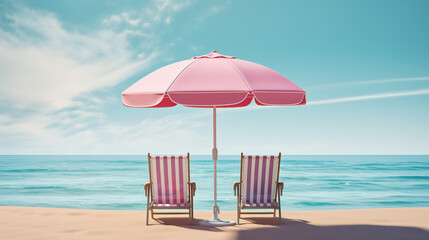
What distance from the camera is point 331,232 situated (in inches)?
193

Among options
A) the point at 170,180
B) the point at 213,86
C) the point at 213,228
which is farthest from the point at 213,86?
the point at 213,228

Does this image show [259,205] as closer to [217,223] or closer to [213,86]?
[217,223]

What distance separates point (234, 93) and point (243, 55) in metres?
29.1

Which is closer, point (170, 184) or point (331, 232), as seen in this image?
point (331, 232)

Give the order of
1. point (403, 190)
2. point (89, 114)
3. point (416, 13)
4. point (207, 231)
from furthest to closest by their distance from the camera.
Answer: point (89, 114) < point (416, 13) < point (403, 190) < point (207, 231)

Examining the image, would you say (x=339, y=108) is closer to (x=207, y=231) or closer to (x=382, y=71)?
(x=382, y=71)

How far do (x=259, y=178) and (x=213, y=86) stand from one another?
1.58 meters

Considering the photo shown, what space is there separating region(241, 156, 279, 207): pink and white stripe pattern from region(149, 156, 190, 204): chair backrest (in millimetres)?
689

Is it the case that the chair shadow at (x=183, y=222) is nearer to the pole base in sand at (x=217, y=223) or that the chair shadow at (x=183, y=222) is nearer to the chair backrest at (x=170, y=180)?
the pole base in sand at (x=217, y=223)

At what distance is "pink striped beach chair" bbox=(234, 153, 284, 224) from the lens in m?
5.37

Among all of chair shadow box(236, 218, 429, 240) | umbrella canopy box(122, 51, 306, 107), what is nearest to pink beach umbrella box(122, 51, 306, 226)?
umbrella canopy box(122, 51, 306, 107)

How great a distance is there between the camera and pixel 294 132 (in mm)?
40094

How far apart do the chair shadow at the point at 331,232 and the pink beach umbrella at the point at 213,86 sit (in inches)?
52.9

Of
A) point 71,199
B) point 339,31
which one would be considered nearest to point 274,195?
point 71,199
